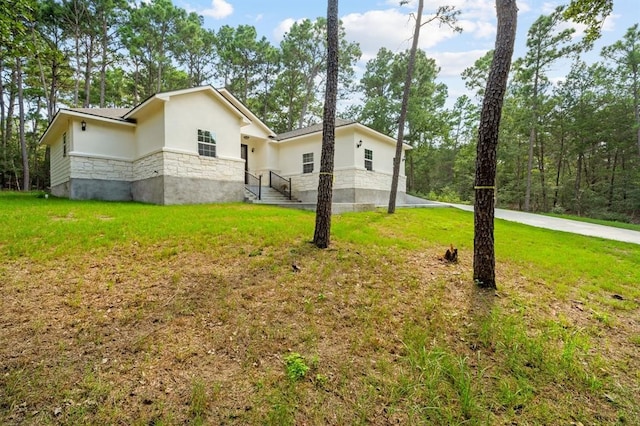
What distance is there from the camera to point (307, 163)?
572 inches

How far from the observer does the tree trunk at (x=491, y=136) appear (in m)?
3.77

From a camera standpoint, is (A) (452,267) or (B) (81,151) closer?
(A) (452,267)

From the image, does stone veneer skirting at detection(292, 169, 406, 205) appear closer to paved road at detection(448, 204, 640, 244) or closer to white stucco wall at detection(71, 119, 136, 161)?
paved road at detection(448, 204, 640, 244)

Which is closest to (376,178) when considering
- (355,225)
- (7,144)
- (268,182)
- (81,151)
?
(268,182)

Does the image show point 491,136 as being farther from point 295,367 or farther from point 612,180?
point 612,180

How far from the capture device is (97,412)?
1928mm

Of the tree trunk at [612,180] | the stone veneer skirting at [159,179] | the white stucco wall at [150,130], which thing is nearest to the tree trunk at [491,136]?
the stone veneer skirting at [159,179]

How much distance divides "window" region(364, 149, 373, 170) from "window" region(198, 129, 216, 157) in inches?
271

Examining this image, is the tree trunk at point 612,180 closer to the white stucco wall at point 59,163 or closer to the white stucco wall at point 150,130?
the white stucco wall at point 150,130

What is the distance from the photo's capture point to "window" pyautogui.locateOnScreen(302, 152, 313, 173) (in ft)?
47.2

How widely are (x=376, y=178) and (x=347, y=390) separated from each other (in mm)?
12688

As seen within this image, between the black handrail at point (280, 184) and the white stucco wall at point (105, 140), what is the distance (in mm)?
6306

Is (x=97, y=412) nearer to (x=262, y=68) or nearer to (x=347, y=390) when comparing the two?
(x=347, y=390)

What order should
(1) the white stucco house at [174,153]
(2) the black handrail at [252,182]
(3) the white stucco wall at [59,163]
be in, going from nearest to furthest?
1. (1) the white stucco house at [174,153]
2. (3) the white stucco wall at [59,163]
3. (2) the black handrail at [252,182]
